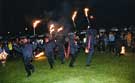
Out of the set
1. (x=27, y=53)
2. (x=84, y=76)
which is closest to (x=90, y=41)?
(x=84, y=76)

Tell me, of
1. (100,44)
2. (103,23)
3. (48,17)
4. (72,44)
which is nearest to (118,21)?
(103,23)

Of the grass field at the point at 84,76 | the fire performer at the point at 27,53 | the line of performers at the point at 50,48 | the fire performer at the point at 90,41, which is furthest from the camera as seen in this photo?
the fire performer at the point at 90,41

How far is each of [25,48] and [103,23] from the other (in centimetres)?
5381

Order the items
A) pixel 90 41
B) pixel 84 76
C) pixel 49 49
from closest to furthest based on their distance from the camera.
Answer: pixel 84 76, pixel 90 41, pixel 49 49

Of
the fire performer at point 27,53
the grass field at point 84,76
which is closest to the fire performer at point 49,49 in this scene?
the grass field at point 84,76

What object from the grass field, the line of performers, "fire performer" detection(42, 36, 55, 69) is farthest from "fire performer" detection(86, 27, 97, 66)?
"fire performer" detection(42, 36, 55, 69)

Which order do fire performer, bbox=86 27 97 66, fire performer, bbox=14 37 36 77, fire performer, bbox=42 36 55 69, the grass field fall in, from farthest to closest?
fire performer, bbox=42 36 55 69, fire performer, bbox=86 27 97 66, fire performer, bbox=14 37 36 77, the grass field

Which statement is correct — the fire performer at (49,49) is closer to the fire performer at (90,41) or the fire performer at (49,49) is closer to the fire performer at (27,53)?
the fire performer at (90,41)

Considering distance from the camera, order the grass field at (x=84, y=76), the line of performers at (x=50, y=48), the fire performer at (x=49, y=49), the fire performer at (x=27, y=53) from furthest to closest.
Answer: the fire performer at (x=49, y=49), the line of performers at (x=50, y=48), the fire performer at (x=27, y=53), the grass field at (x=84, y=76)

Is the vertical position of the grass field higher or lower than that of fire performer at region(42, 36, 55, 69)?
lower

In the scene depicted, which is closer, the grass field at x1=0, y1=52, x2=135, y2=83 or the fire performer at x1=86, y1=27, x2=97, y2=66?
the grass field at x1=0, y1=52, x2=135, y2=83

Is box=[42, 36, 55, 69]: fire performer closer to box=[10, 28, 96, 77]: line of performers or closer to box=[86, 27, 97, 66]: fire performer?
box=[10, 28, 96, 77]: line of performers

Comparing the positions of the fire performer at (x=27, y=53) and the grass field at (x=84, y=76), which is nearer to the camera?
the grass field at (x=84, y=76)

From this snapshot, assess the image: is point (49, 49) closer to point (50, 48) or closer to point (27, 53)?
point (50, 48)
